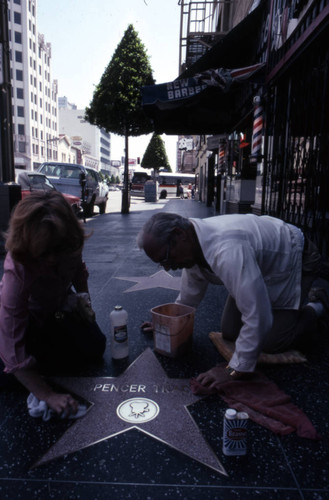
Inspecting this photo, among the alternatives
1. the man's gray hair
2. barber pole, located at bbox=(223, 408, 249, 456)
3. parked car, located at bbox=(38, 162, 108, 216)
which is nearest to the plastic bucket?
the man's gray hair

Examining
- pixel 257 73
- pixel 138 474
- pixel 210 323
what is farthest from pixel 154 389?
pixel 257 73

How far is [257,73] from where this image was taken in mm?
6805

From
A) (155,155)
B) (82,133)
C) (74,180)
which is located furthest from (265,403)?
(82,133)

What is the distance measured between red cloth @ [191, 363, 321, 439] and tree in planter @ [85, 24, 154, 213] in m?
13.0

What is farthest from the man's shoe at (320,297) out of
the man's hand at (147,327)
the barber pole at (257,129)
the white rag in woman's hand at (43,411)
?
the barber pole at (257,129)

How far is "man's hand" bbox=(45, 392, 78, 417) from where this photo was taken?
1940 millimetres

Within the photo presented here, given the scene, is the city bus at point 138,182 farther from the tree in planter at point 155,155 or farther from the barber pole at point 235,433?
the barber pole at point 235,433

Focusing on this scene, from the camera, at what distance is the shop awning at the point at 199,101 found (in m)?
7.04

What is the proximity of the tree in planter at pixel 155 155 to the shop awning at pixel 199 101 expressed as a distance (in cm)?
3445

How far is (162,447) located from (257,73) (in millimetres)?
6795

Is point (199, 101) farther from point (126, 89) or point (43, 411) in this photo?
point (43, 411)

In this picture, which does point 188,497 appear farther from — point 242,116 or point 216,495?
point 242,116

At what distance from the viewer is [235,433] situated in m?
1.69

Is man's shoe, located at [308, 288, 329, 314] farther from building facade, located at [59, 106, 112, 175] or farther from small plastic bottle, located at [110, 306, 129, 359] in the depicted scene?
building facade, located at [59, 106, 112, 175]
